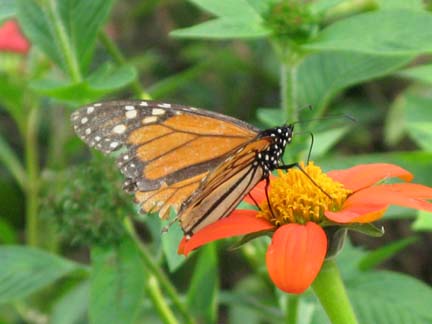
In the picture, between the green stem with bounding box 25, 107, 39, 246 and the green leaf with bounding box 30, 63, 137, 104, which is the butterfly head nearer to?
the green leaf with bounding box 30, 63, 137, 104

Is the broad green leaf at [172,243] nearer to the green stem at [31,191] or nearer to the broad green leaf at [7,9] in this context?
the broad green leaf at [7,9]

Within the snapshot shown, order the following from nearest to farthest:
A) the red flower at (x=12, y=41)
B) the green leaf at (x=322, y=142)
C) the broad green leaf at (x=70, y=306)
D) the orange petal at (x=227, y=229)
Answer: the orange petal at (x=227, y=229) < the green leaf at (x=322, y=142) < the broad green leaf at (x=70, y=306) < the red flower at (x=12, y=41)

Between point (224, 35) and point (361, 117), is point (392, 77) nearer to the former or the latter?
point (361, 117)

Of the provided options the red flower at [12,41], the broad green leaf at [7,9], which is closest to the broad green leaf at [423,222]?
the broad green leaf at [7,9]

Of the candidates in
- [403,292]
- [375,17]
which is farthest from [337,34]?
[403,292]

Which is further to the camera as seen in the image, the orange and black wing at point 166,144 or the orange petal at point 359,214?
the orange and black wing at point 166,144

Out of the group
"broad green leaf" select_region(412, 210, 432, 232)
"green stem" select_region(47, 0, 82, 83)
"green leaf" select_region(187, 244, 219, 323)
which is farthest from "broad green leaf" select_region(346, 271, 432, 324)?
"green stem" select_region(47, 0, 82, 83)
